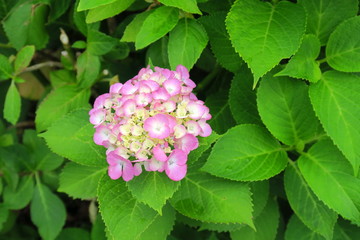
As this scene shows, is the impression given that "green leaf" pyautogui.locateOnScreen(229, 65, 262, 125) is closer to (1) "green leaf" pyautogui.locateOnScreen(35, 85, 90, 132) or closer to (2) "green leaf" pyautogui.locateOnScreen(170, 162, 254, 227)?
(2) "green leaf" pyautogui.locateOnScreen(170, 162, 254, 227)

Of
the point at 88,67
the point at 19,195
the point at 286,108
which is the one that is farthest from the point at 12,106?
the point at 286,108

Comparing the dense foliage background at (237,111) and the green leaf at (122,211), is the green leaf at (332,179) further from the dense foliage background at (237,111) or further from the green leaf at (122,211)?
the green leaf at (122,211)

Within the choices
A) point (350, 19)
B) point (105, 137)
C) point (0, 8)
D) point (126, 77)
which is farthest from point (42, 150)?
point (350, 19)

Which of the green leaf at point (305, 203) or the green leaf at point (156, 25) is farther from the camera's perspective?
the green leaf at point (305, 203)

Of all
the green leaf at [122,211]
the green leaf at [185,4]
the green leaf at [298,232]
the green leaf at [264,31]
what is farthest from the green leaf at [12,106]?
the green leaf at [298,232]

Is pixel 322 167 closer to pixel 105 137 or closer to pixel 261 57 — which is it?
pixel 261 57
